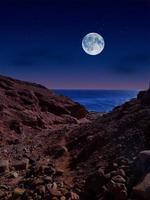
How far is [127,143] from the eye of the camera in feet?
45.9

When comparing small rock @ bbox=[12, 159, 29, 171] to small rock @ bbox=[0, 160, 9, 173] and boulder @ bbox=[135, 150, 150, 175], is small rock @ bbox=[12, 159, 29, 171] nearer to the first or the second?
small rock @ bbox=[0, 160, 9, 173]

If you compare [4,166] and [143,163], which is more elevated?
[143,163]

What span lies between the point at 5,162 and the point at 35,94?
86.7 ft

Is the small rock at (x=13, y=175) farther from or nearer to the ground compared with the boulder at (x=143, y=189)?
nearer to the ground

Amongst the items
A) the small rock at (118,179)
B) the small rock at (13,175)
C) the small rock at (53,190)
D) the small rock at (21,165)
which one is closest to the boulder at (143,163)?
the small rock at (118,179)

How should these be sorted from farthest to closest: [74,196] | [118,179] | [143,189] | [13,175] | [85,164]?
[13,175] → [85,164] → [74,196] → [118,179] → [143,189]

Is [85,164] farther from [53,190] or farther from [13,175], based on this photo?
[13,175]

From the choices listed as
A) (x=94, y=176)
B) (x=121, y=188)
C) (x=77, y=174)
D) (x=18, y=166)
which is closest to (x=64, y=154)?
(x=18, y=166)

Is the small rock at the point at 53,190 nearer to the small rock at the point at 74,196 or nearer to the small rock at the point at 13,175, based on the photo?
the small rock at the point at 74,196

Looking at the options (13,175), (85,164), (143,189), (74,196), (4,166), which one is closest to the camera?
(143,189)

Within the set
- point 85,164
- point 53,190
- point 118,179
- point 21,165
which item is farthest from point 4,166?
point 118,179

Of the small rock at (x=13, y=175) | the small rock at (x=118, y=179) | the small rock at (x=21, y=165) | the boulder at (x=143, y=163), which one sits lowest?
the small rock at (x=13, y=175)

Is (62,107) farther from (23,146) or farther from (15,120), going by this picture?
(23,146)

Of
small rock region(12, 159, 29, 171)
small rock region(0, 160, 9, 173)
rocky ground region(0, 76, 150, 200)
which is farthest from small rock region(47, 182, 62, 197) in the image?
small rock region(0, 160, 9, 173)
